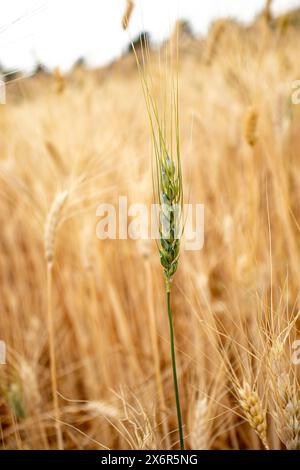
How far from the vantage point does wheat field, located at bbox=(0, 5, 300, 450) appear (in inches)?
27.8

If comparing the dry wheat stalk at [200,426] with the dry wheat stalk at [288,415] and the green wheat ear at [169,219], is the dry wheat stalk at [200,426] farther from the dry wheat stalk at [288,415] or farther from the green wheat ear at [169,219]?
the green wheat ear at [169,219]

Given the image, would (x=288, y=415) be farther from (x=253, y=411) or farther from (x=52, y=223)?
(x=52, y=223)

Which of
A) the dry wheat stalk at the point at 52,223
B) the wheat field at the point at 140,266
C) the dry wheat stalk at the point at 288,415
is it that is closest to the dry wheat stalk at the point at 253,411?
the dry wheat stalk at the point at 288,415

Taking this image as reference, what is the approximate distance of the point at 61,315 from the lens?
42.7 inches

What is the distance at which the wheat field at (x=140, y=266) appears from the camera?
2.31 ft

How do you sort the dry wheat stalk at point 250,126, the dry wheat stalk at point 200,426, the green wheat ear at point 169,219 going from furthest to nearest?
the dry wheat stalk at point 250,126 → the dry wheat stalk at point 200,426 → the green wheat ear at point 169,219

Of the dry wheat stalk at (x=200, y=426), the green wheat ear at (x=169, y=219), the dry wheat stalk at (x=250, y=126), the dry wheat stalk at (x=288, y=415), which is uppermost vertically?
the dry wheat stalk at (x=250, y=126)

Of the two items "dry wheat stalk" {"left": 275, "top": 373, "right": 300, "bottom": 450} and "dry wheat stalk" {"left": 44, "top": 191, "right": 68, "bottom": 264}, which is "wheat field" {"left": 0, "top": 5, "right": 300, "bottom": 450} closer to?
"dry wheat stalk" {"left": 44, "top": 191, "right": 68, "bottom": 264}

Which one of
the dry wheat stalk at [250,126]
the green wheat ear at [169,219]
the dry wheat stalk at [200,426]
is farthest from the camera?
the dry wheat stalk at [250,126]

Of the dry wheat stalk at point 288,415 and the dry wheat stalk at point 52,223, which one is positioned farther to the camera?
the dry wheat stalk at point 52,223

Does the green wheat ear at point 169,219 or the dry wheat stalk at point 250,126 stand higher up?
the dry wheat stalk at point 250,126

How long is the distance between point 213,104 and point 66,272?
69 cm

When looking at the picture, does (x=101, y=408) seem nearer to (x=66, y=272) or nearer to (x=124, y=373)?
(x=124, y=373)
